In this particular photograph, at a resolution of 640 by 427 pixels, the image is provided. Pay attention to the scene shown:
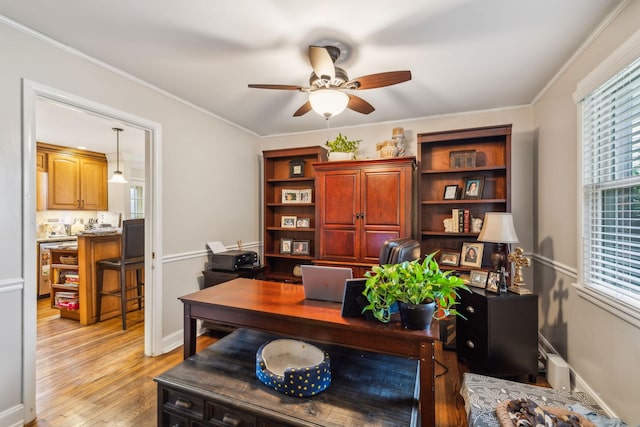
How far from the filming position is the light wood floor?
1.92m

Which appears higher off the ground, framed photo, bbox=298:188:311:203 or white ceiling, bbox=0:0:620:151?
white ceiling, bbox=0:0:620:151

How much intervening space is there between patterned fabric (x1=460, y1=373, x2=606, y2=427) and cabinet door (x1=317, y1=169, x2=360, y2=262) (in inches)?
64.4

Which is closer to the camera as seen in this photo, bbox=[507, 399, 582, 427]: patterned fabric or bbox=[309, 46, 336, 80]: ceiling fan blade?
bbox=[507, 399, 582, 427]: patterned fabric

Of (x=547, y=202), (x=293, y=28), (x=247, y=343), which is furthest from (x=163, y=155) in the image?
(x=547, y=202)

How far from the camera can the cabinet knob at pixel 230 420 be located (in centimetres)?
128

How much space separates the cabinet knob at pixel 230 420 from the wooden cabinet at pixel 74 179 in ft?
17.6

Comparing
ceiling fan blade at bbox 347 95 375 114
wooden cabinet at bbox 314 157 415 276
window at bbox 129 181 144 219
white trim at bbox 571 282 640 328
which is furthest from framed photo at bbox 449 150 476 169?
window at bbox 129 181 144 219

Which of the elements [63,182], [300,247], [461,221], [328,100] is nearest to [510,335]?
[461,221]

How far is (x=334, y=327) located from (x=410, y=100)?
8.04ft

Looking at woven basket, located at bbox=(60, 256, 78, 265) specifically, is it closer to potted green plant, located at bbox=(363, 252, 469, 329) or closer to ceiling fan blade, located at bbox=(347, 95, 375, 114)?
ceiling fan blade, located at bbox=(347, 95, 375, 114)

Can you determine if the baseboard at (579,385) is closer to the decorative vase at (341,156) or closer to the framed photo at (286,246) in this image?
the decorative vase at (341,156)

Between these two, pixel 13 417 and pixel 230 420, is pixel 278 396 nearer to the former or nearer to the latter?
pixel 230 420

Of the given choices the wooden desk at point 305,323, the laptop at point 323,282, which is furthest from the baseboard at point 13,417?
the laptop at point 323,282

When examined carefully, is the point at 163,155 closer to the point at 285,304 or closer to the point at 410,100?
the point at 285,304
